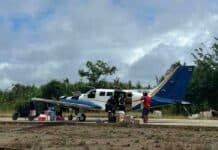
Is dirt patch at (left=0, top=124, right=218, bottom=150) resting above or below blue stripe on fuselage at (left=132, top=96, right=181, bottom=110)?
below

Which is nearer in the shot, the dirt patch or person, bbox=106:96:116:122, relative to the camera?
the dirt patch

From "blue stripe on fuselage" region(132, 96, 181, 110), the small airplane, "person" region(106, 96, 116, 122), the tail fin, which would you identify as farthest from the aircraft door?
"person" region(106, 96, 116, 122)

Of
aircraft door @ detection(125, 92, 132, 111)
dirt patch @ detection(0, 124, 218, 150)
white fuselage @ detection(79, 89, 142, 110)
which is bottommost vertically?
dirt patch @ detection(0, 124, 218, 150)

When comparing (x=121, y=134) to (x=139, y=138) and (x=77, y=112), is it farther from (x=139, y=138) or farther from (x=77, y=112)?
(x=77, y=112)

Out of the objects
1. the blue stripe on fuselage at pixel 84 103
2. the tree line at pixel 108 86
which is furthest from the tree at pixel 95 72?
the blue stripe on fuselage at pixel 84 103

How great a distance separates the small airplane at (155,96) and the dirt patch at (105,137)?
12828 mm

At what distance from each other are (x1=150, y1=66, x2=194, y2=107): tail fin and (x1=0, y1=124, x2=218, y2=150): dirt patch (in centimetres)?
1346

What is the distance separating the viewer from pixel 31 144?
→ 2266 cm

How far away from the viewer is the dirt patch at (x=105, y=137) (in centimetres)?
2167

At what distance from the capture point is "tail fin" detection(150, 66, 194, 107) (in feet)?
146

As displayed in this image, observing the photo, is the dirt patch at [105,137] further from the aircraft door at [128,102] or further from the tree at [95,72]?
the tree at [95,72]

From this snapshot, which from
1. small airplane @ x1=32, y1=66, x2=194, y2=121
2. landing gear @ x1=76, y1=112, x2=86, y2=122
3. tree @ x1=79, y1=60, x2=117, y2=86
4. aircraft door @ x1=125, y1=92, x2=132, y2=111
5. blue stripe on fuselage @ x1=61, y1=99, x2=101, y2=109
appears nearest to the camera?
aircraft door @ x1=125, y1=92, x2=132, y2=111

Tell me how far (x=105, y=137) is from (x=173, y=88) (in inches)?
791

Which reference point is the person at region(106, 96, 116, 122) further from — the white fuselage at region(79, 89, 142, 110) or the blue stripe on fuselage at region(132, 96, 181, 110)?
the white fuselage at region(79, 89, 142, 110)
